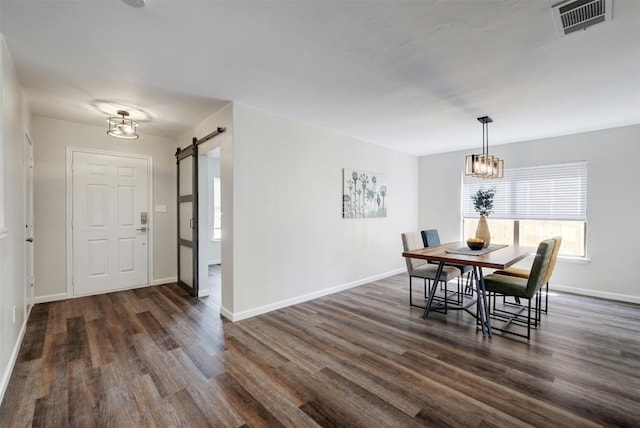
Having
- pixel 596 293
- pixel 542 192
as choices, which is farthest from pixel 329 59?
pixel 596 293

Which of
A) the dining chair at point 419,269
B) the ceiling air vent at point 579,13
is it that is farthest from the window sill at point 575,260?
the ceiling air vent at point 579,13

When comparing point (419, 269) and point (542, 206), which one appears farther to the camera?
point (542, 206)

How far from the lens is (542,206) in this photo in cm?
464

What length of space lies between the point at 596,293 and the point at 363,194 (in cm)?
363

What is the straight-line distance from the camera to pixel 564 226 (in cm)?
448

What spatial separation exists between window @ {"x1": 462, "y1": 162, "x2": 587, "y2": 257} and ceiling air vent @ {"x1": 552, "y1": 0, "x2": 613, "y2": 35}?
3.39m

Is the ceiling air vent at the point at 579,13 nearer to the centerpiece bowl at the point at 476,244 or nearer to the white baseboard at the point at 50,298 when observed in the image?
the centerpiece bowl at the point at 476,244

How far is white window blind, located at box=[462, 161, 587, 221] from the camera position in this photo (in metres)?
4.34

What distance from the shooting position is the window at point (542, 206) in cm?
435

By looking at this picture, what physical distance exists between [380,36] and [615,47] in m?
1.71

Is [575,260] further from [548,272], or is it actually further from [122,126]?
[122,126]

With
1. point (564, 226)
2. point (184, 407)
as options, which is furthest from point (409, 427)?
point (564, 226)

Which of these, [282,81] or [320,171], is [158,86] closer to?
[282,81]

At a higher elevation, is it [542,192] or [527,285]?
[542,192]
